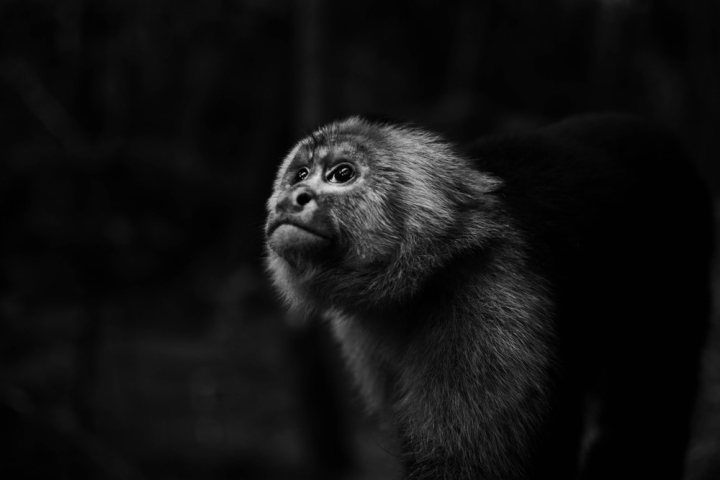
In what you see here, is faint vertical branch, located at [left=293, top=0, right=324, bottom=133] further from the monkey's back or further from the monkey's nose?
the monkey's nose

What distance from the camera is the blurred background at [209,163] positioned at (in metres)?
6.00

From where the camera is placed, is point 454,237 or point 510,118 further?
point 510,118

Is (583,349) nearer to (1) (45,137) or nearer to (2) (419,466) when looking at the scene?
(2) (419,466)

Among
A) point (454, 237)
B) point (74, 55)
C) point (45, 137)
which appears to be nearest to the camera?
point (454, 237)

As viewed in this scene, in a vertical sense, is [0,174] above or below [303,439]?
above

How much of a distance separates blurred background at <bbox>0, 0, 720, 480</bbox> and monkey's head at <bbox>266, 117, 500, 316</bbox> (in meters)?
1.60

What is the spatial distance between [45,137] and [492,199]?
5.40m

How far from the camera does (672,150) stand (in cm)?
383

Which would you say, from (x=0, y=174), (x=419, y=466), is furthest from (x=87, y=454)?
(x=419, y=466)

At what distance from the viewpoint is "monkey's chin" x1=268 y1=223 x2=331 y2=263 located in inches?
117

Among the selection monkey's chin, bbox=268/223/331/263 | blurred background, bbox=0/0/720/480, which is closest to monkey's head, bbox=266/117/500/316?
monkey's chin, bbox=268/223/331/263

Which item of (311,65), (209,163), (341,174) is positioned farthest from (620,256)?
(209,163)

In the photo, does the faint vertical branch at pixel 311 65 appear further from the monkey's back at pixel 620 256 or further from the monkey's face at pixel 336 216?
the monkey's face at pixel 336 216

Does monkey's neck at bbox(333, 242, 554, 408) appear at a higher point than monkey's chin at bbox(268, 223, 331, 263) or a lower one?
lower
